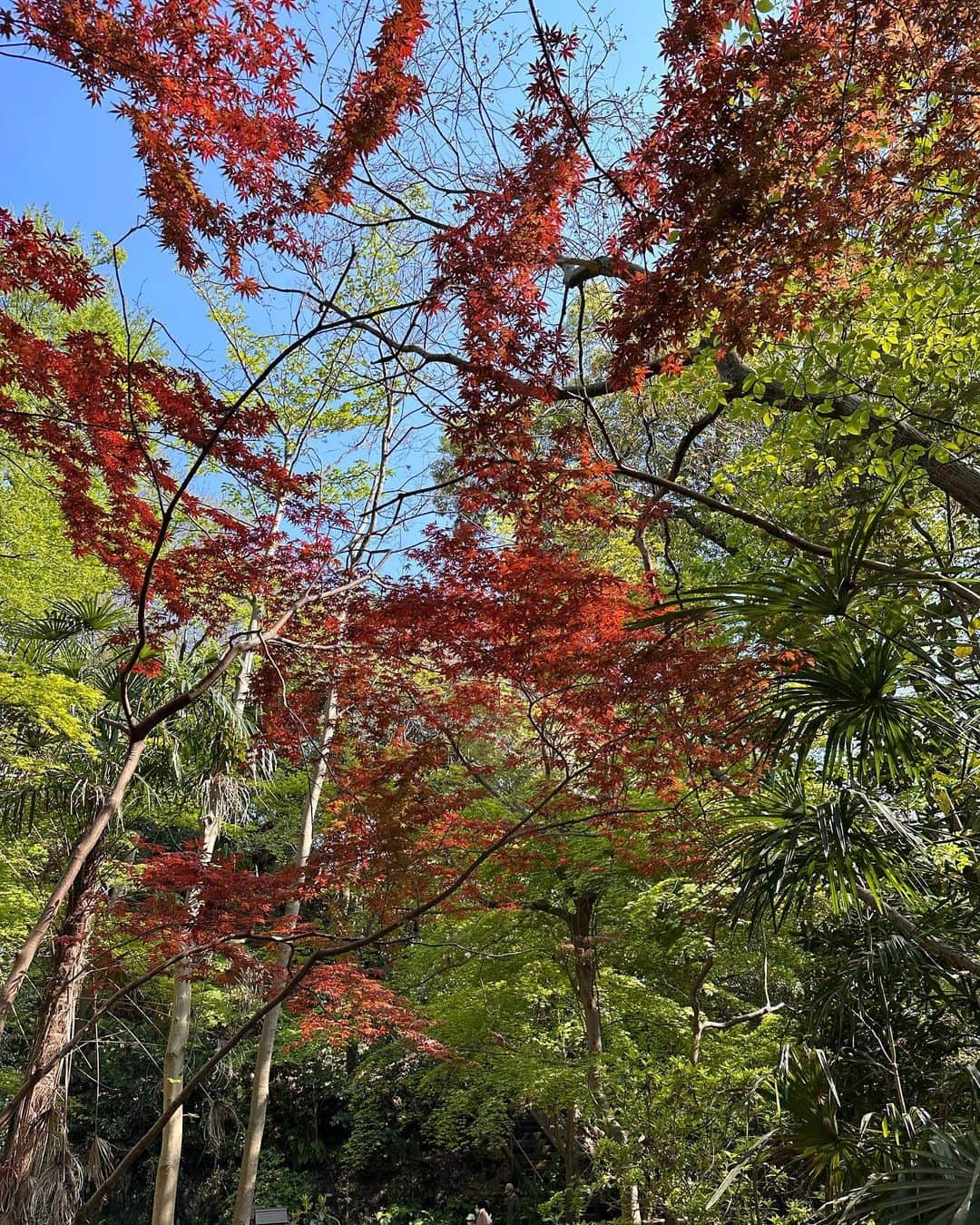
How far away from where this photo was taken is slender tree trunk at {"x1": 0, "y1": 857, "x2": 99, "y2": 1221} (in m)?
5.21

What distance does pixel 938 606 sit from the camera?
444 cm

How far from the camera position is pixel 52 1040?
545cm

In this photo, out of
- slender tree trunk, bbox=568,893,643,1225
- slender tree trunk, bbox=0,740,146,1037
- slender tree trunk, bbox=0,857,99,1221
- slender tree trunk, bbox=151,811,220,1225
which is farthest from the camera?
slender tree trunk, bbox=151,811,220,1225

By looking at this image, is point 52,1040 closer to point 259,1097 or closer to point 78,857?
point 259,1097

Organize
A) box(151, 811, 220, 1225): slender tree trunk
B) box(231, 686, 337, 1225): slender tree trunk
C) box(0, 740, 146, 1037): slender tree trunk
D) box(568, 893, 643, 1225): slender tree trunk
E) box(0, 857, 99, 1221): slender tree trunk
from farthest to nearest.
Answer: box(231, 686, 337, 1225): slender tree trunk, box(151, 811, 220, 1225): slender tree trunk, box(568, 893, 643, 1225): slender tree trunk, box(0, 857, 99, 1221): slender tree trunk, box(0, 740, 146, 1037): slender tree trunk

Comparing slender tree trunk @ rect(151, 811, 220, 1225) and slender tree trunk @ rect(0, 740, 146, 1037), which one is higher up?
slender tree trunk @ rect(0, 740, 146, 1037)

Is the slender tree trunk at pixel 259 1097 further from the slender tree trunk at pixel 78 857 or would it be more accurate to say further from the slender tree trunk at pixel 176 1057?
the slender tree trunk at pixel 78 857

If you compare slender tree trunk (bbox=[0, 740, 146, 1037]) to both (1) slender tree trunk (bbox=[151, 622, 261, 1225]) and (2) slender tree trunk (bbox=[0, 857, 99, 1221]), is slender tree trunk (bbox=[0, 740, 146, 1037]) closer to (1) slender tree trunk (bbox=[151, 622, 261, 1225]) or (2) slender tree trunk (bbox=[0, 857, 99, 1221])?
(2) slender tree trunk (bbox=[0, 857, 99, 1221])

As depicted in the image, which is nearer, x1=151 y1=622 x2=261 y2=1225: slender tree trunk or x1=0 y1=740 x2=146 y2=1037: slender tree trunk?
x1=0 y1=740 x2=146 y2=1037: slender tree trunk

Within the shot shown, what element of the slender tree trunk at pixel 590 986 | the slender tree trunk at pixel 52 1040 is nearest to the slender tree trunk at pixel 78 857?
the slender tree trunk at pixel 52 1040

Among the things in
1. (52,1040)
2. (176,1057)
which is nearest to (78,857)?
(52,1040)

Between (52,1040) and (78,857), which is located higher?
(78,857)

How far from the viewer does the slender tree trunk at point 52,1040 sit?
205 inches

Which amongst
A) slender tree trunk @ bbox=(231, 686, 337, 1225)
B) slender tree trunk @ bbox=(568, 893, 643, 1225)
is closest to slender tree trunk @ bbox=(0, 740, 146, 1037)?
slender tree trunk @ bbox=(231, 686, 337, 1225)
